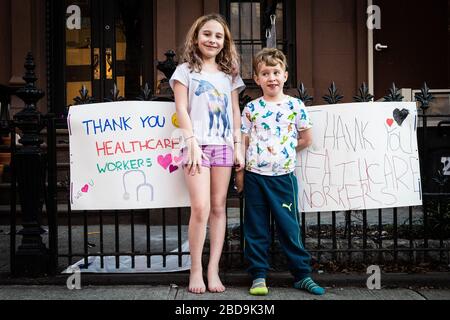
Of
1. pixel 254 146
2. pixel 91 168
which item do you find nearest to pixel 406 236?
pixel 254 146

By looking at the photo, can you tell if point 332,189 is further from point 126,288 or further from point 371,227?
point 126,288

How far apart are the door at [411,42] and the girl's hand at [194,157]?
5.71 m

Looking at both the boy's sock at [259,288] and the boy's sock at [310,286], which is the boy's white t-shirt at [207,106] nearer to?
the boy's sock at [259,288]

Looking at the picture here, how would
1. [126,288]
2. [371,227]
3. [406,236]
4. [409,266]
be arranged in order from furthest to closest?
1. [371,227]
2. [406,236]
3. [409,266]
4. [126,288]

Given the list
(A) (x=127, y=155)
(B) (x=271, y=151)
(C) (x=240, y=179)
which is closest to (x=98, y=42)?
(A) (x=127, y=155)

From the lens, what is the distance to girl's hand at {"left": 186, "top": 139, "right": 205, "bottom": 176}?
3160 mm

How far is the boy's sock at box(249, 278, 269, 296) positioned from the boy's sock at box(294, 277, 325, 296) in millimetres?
247

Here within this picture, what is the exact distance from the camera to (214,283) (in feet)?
10.9

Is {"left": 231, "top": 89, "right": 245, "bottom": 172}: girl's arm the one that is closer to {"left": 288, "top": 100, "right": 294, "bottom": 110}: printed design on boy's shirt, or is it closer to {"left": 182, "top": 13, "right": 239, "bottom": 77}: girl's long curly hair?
{"left": 182, "top": 13, "right": 239, "bottom": 77}: girl's long curly hair

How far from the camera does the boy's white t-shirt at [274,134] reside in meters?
3.26

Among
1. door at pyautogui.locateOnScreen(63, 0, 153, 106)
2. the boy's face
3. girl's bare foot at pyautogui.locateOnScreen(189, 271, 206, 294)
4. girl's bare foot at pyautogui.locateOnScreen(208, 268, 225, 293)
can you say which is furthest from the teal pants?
door at pyautogui.locateOnScreen(63, 0, 153, 106)

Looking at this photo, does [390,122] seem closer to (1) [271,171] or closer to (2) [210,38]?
(1) [271,171]
